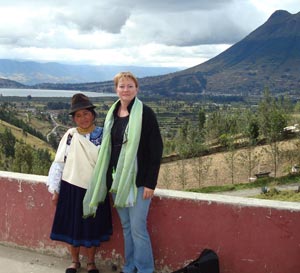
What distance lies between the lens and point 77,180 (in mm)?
3783

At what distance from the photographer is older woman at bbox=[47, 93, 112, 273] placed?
12.4 feet

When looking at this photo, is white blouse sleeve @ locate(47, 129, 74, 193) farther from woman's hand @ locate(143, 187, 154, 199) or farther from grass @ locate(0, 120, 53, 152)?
grass @ locate(0, 120, 53, 152)

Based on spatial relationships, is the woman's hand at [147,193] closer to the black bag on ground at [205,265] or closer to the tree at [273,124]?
the black bag on ground at [205,265]

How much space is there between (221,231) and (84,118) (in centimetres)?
155

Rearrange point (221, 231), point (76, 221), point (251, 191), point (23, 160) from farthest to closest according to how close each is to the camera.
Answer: point (23, 160) → point (251, 191) → point (76, 221) → point (221, 231)

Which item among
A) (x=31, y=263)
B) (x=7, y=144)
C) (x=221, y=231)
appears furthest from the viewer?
(x=7, y=144)

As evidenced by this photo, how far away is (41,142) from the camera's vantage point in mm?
82688

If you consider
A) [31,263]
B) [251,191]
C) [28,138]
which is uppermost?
[31,263]

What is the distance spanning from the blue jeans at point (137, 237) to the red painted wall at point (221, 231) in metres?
0.28

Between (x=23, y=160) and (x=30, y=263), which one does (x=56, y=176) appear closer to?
(x=30, y=263)

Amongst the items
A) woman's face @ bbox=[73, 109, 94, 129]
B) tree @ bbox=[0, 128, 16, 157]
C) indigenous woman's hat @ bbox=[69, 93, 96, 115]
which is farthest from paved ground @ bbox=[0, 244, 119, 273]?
tree @ bbox=[0, 128, 16, 157]

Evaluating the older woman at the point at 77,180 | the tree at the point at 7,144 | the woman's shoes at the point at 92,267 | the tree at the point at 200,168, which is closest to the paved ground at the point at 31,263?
the woman's shoes at the point at 92,267

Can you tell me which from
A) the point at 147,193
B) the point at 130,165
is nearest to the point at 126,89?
the point at 130,165

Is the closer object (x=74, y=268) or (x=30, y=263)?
(x=74, y=268)
